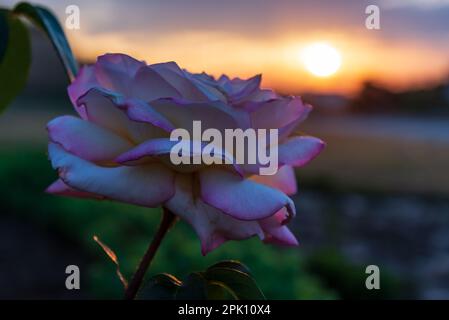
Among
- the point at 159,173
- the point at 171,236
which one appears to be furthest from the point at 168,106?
the point at 171,236

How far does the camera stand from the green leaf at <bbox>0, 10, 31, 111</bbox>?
18.0 inches

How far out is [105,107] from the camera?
312 millimetres

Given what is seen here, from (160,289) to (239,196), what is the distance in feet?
0.21

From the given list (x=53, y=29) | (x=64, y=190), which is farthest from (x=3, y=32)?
(x=64, y=190)

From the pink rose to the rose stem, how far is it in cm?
1

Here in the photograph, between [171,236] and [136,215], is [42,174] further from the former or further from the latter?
[171,236]

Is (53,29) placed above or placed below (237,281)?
above

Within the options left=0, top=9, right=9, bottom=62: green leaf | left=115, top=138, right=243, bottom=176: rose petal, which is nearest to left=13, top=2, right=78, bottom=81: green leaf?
left=0, top=9, right=9, bottom=62: green leaf

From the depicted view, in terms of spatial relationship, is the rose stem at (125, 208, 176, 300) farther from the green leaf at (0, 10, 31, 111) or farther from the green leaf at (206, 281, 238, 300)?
the green leaf at (0, 10, 31, 111)

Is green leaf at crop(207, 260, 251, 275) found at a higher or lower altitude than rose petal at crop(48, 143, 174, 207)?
lower

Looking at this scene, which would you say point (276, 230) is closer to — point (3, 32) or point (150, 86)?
point (150, 86)

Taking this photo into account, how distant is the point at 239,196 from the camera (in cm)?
29

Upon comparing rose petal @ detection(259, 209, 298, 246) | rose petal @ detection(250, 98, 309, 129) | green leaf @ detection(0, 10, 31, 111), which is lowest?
rose petal @ detection(259, 209, 298, 246)
